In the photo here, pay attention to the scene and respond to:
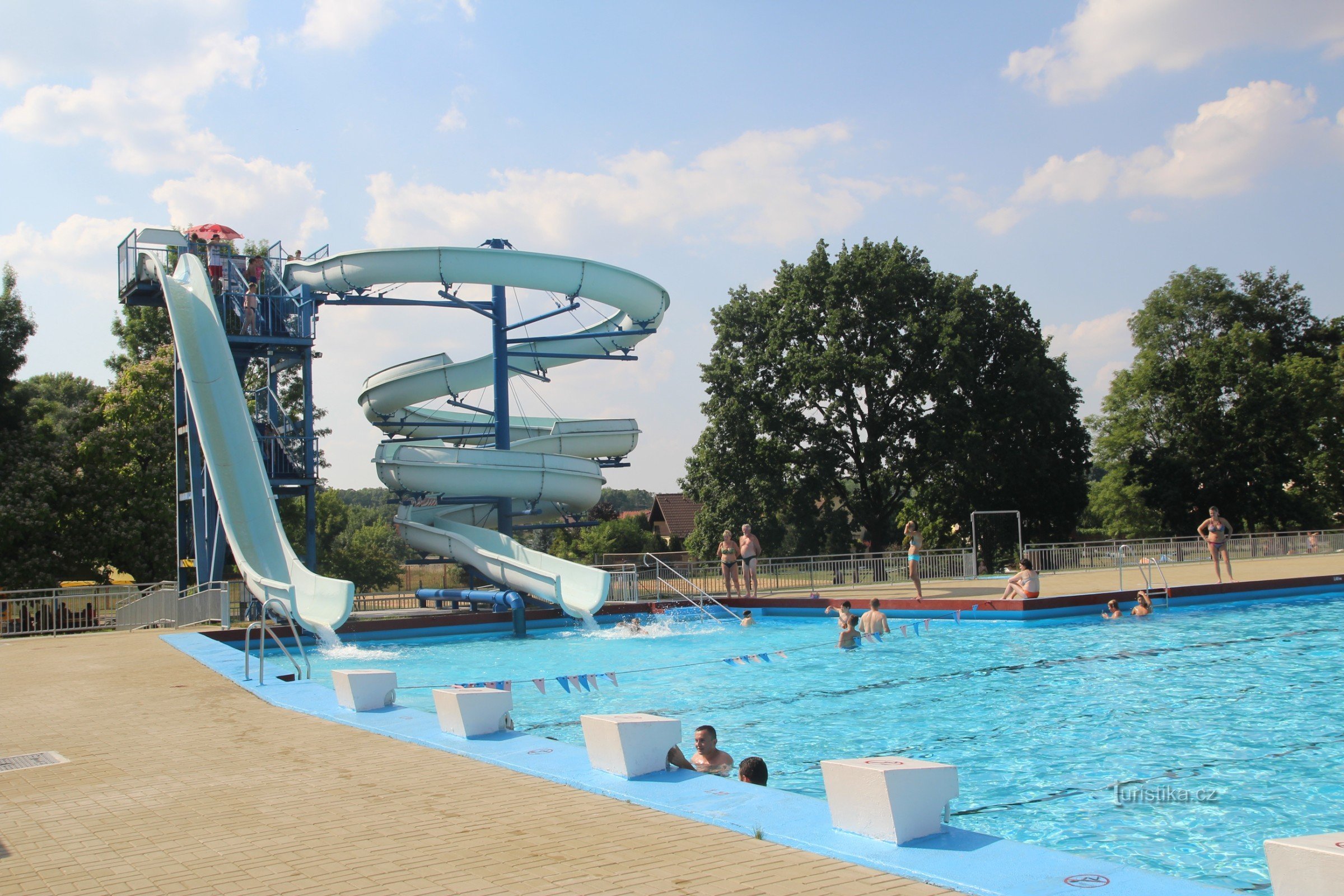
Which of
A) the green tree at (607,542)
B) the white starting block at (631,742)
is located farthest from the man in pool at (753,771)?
the green tree at (607,542)

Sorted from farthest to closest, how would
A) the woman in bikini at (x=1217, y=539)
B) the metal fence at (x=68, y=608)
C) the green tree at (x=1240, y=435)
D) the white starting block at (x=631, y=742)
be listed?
the green tree at (x=1240, y=435) < the woman in bikini at (x=1217, y=539) < the metal fence at (x=68, y=608) < the white starting block at (x=631, y=742)

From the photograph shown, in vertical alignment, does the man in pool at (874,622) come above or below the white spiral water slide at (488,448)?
below

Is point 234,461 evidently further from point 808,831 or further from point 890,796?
point 890,796

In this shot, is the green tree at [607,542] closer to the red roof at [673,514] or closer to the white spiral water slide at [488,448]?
the red roof at [673,514]

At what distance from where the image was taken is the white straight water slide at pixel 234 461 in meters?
18.0

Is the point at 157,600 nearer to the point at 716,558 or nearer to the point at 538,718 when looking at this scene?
the point at 538,718

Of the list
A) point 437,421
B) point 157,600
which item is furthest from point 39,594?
point 437,421

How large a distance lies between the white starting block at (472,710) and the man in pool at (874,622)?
10780 millimetres

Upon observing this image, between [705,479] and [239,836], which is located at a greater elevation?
[705,479]

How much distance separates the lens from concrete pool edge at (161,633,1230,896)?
4094mm

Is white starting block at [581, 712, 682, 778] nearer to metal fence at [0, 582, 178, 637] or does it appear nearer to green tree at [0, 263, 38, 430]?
metal fence at [0, 582, 178, 637]

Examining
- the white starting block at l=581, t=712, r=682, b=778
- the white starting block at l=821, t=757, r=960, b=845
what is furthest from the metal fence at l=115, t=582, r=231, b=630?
the white starting block at l=821, t=757, r=960, b=845

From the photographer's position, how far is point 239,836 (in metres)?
5.24

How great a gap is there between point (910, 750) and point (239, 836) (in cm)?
617
